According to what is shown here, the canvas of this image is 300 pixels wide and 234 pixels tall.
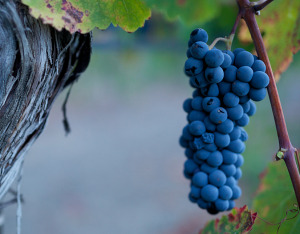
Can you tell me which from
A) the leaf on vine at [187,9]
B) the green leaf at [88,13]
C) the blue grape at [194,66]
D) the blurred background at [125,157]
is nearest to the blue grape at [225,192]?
the blue grape at [194,66]

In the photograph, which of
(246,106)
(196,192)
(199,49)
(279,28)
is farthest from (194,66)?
(279,28)

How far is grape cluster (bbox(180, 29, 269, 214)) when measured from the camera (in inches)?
23.7

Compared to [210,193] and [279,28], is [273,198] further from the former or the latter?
[279,28]

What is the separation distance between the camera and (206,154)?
0.68 m

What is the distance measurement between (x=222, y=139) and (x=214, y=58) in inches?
5.9

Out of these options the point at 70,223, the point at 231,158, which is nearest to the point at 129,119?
the point at 70,223

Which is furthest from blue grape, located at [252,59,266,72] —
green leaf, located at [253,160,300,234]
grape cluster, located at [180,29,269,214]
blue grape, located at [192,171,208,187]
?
green leaf, located at [253,160,300,234]

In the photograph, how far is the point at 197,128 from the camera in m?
0.65

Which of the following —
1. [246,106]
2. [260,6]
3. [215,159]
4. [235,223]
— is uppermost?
[260,6]

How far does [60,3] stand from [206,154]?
1.14 ft

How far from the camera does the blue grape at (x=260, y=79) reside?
58 centimetres

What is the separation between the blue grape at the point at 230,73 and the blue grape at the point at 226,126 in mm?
71

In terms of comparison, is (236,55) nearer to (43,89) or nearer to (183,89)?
(43,89)

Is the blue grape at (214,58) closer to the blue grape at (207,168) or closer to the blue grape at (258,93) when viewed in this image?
the blue grape at (258,93)
